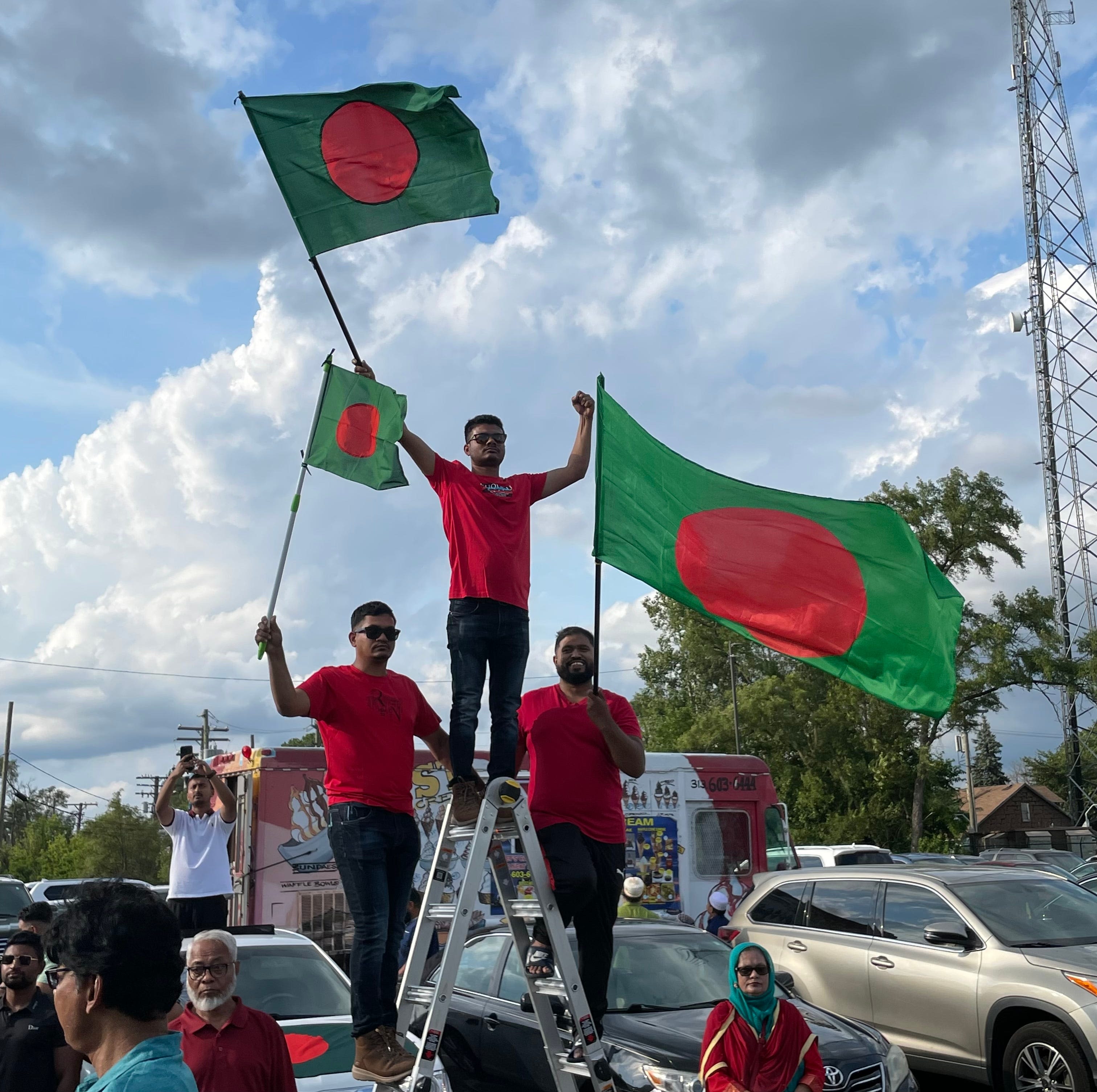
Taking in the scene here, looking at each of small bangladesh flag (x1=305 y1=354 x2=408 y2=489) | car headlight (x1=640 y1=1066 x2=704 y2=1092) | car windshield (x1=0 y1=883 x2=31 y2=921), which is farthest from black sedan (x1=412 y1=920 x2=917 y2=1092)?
car windshield (x1=0 y1=883 x2=31 y2=921)

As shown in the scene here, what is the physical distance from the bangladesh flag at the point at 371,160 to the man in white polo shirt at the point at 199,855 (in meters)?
3.90

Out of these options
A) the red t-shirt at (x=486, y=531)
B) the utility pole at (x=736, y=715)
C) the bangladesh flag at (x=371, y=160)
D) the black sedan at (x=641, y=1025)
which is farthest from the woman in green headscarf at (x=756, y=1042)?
the utility pole at (x=736, y=715)

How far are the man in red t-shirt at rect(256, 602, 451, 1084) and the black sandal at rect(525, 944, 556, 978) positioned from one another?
528mm

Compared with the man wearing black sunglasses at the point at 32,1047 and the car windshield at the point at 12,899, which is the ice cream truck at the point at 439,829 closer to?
the car windshield at the point at 12,899

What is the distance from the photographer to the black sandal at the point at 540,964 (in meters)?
4.57

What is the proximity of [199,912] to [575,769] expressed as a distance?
3.85 metres

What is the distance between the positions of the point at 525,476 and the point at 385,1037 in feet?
7.68

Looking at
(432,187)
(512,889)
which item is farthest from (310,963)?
(432,187)

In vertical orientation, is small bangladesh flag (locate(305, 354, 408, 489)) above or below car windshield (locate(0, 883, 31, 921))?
above

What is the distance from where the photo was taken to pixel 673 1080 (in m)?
6.60

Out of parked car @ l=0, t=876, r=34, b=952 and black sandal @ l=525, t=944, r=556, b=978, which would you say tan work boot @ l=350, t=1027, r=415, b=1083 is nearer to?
black sandal @ l=525, t=944, r=556, b=978

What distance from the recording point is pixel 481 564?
4688 mm

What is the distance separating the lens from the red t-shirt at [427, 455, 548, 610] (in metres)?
4.69

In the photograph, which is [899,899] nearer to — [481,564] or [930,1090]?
[930,1090]
